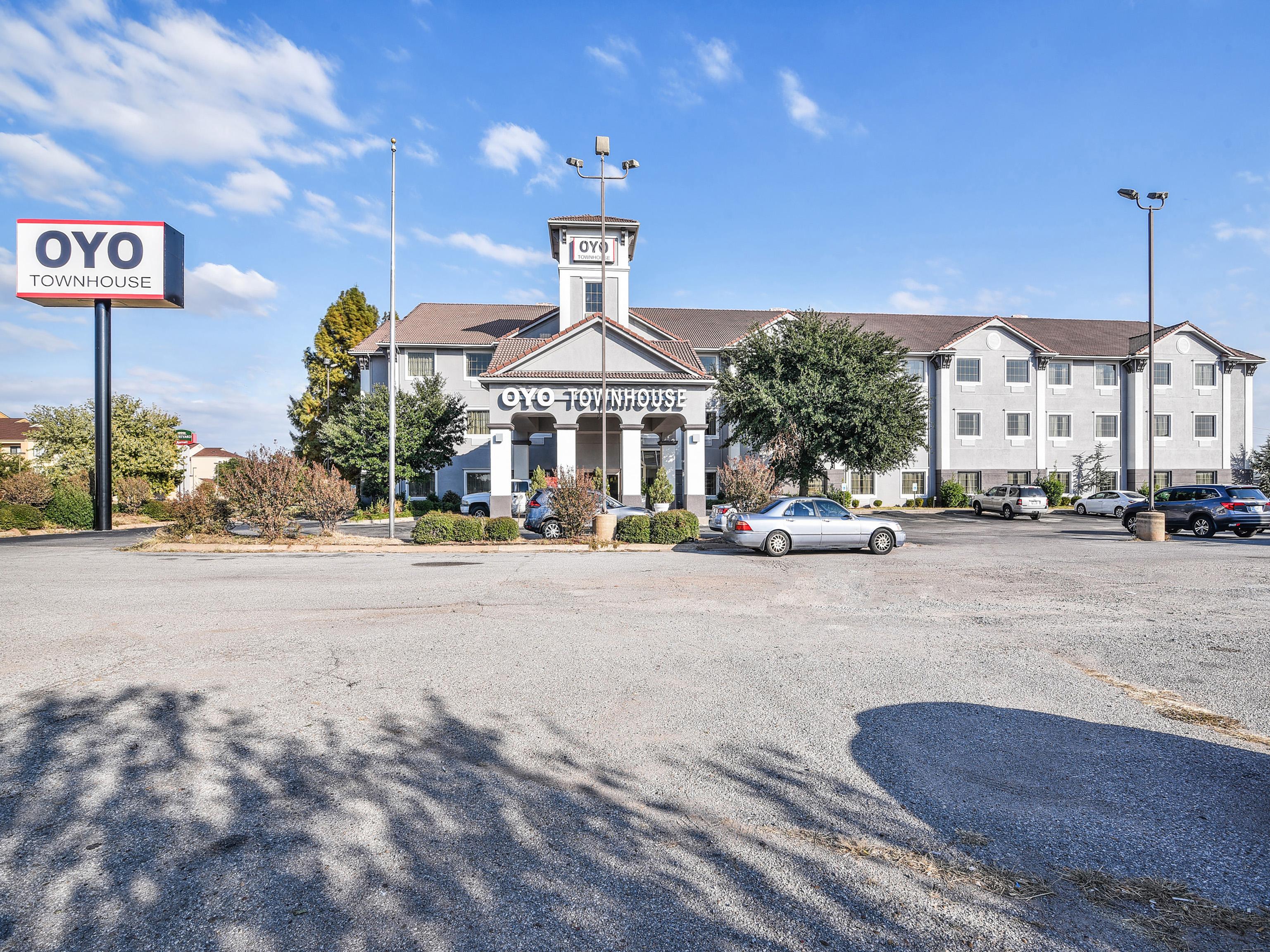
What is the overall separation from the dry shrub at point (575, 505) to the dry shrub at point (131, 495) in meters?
24.0

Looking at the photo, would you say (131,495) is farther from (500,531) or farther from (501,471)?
(500,531)

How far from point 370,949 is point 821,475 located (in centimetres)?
3123

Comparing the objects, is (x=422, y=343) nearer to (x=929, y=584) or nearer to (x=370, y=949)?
(x=929, y=584)

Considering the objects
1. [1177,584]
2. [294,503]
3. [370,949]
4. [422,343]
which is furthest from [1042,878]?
[422,343]

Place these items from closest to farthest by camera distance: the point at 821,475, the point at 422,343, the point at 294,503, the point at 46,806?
the point at 46,806, the point at 294,503, the point at 821,475, the point at 422,343

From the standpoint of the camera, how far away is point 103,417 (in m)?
24.6

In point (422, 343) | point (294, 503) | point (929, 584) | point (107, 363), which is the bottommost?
point (929, 584)

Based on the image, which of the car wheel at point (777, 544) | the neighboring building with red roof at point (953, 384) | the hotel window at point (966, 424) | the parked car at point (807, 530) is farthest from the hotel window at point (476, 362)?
the hotel window at point (966, 424)

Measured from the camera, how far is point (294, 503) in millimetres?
19422

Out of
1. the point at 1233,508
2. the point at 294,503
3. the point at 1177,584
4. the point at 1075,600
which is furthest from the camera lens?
the point at 1233,508

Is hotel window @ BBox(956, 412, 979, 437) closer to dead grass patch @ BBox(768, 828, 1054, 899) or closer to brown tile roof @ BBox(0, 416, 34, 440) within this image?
dead grass patch @ BBox(768, 828, 1054, 899)

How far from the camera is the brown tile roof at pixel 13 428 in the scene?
6094cm

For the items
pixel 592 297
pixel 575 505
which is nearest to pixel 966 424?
pixel 592 297

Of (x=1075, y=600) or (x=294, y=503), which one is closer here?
(x=1075, y=600)
